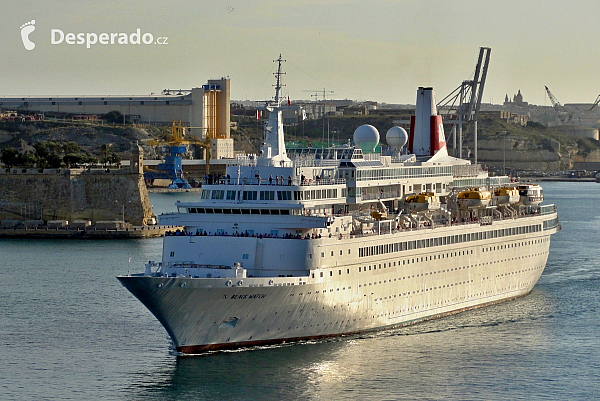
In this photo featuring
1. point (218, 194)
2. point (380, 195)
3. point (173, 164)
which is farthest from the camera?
point (173, 164)

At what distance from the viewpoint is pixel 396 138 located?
4712 centimetres

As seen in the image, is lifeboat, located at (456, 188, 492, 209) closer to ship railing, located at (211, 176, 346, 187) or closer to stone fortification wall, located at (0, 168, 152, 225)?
ship railing, located at (211, 176, 346, 187)

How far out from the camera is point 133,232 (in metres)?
73.1

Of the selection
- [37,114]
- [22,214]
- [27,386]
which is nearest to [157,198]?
[22,214]

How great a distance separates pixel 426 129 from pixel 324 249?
15.0 m

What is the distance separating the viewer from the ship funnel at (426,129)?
157 ft

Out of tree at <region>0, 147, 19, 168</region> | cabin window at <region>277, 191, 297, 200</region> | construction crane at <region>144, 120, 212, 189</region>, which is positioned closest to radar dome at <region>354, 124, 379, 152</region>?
cabin window at <region>277, 191, 297, 200</region>

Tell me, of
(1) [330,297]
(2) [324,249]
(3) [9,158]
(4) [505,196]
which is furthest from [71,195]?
(2) [324,249]

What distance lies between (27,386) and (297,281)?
27.1ft

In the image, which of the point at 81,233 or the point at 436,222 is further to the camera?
the point at 81,233

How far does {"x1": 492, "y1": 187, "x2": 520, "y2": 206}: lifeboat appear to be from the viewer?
4594cm

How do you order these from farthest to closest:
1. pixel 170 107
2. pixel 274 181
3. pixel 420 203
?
pixel 170 107 → pixel 420 203 → pixel 274 181

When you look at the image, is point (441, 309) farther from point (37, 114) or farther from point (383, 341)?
point (37, 114)

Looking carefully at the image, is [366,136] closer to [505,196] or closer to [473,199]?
[473,199]
